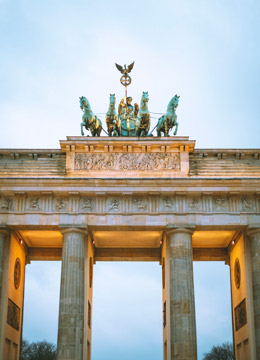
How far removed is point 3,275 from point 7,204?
4.05m

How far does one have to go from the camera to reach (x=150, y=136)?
34.5 m

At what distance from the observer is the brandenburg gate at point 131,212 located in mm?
30141

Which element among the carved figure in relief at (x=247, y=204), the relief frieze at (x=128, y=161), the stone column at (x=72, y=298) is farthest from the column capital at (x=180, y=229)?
the stone column at (x=72, y=298)

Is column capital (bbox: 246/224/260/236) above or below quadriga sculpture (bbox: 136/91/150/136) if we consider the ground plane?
below

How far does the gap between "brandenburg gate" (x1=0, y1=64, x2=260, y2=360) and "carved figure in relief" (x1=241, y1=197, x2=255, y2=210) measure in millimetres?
57

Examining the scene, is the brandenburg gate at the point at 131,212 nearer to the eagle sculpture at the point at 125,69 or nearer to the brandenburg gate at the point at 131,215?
the brandenburg gate at the point at 131,215

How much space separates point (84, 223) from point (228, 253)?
442 inches

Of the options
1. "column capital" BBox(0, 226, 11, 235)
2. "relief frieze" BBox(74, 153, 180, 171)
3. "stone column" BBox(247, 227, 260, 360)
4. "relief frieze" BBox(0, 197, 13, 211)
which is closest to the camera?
"stone column" BBox(247, 227, 260, 360)

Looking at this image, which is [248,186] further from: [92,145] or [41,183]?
[41,183]

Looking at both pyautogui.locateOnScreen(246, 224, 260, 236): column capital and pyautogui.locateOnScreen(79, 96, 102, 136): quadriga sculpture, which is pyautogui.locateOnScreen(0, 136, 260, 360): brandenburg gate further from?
pyautogui.locateOnScreen(79, 96, 102, 136): quadriga sculpture

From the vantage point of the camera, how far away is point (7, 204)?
104 feet

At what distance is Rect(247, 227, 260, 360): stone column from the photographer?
29.8 meters

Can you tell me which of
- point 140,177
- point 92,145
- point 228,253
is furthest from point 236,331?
point 92,145

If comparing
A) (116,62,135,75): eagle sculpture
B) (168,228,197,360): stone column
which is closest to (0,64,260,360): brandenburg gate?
(168,228,197,360): stone column
